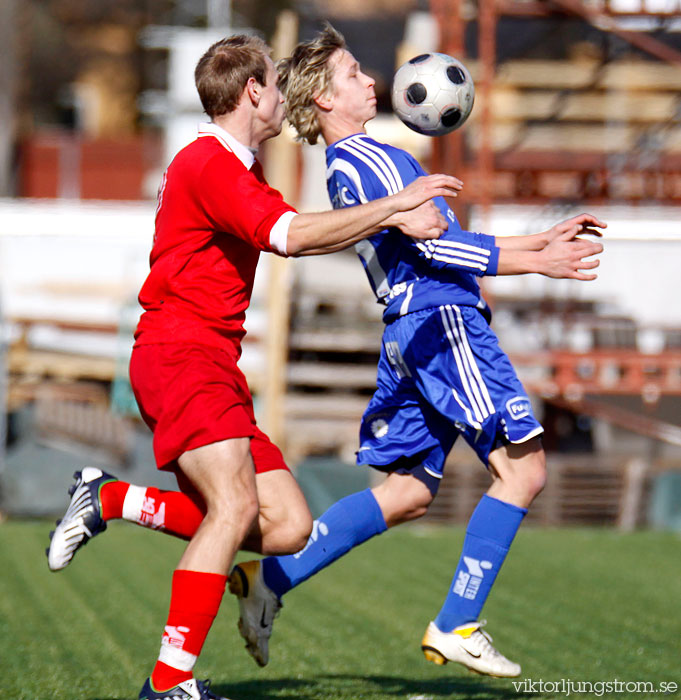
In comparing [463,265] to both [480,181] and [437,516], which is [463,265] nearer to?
[437,516]

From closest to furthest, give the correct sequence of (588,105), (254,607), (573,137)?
1. (254,607)
2. (573,137)
3. (588,105)

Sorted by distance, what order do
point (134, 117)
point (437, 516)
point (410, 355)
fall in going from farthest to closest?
point (134, 117)
point (437, 516)
point (410, 355)

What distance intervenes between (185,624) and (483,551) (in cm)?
106

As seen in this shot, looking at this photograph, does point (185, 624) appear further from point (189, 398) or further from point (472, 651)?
point (472, 651)

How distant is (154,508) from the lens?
3.60 meters

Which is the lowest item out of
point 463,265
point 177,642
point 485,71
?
point 177,642

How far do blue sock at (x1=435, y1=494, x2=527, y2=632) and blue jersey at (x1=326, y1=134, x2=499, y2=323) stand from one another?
628mm

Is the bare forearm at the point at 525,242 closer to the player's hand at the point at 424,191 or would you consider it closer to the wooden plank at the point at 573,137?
the player's hand at the point at 424,191

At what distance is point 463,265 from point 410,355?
357 millimetres

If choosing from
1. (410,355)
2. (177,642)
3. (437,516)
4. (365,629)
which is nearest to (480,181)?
(437,516)

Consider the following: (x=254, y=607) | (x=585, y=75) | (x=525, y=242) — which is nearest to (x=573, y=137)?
(x=585, y=75)

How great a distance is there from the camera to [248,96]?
3.54 m

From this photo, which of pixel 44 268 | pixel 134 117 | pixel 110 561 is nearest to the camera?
pixel 110 561

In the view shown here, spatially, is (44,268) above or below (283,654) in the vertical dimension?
above
